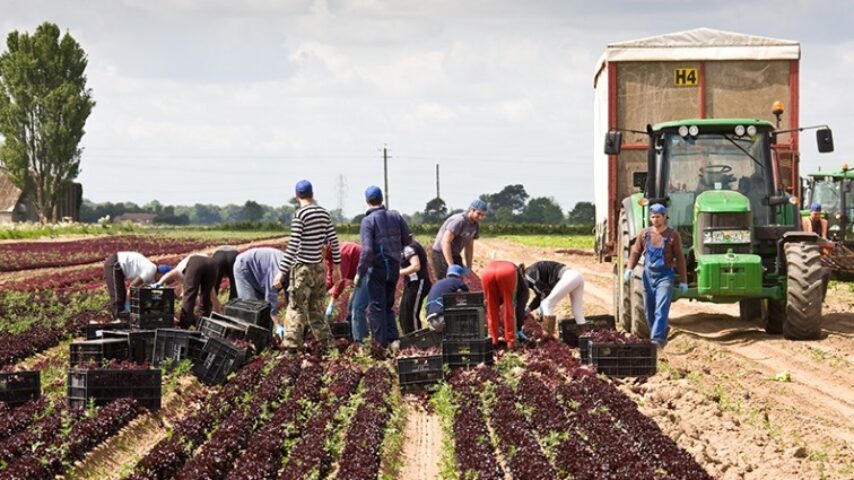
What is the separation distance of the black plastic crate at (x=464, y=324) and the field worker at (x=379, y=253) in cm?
122

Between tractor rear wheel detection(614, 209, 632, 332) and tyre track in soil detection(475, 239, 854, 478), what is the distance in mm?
656

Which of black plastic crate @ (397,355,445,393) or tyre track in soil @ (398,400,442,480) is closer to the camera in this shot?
tyre track in soil @ (398,400,442,480)

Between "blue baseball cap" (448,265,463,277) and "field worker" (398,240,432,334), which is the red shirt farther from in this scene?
"blue baseball cap" (448,265,463,277)

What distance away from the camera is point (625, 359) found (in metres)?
11.8

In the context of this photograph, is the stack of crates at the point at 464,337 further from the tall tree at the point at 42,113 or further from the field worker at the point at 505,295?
the tall tree at the point at 42,113

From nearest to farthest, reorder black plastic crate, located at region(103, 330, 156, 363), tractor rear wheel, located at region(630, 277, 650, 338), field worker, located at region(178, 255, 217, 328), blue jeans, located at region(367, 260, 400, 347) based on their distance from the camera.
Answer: black plastic crate, located at region(103, 330, 156, 363), blue jeans, located at region(367, 260, 400, 347), tractor rear wheel, located at region(630, 277, 650, 338), field worker, located at region(178, 255, 217, 328)

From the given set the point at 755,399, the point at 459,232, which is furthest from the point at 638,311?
the point at 755,399

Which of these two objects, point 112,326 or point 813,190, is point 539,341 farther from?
point 813,190

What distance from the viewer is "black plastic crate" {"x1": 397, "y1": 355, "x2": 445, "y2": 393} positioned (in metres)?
11.2

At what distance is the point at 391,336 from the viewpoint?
44.1 feet

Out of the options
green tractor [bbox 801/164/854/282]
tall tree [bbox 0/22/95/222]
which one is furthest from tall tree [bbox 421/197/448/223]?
green tractor [bbox 801/164/854/282]

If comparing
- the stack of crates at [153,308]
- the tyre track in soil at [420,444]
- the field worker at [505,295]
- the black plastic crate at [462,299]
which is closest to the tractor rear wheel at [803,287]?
the field worker at [505,295]

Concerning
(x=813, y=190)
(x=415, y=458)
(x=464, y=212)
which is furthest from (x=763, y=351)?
(x=813, y=190)

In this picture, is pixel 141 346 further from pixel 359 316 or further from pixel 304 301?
pixel 359 316
